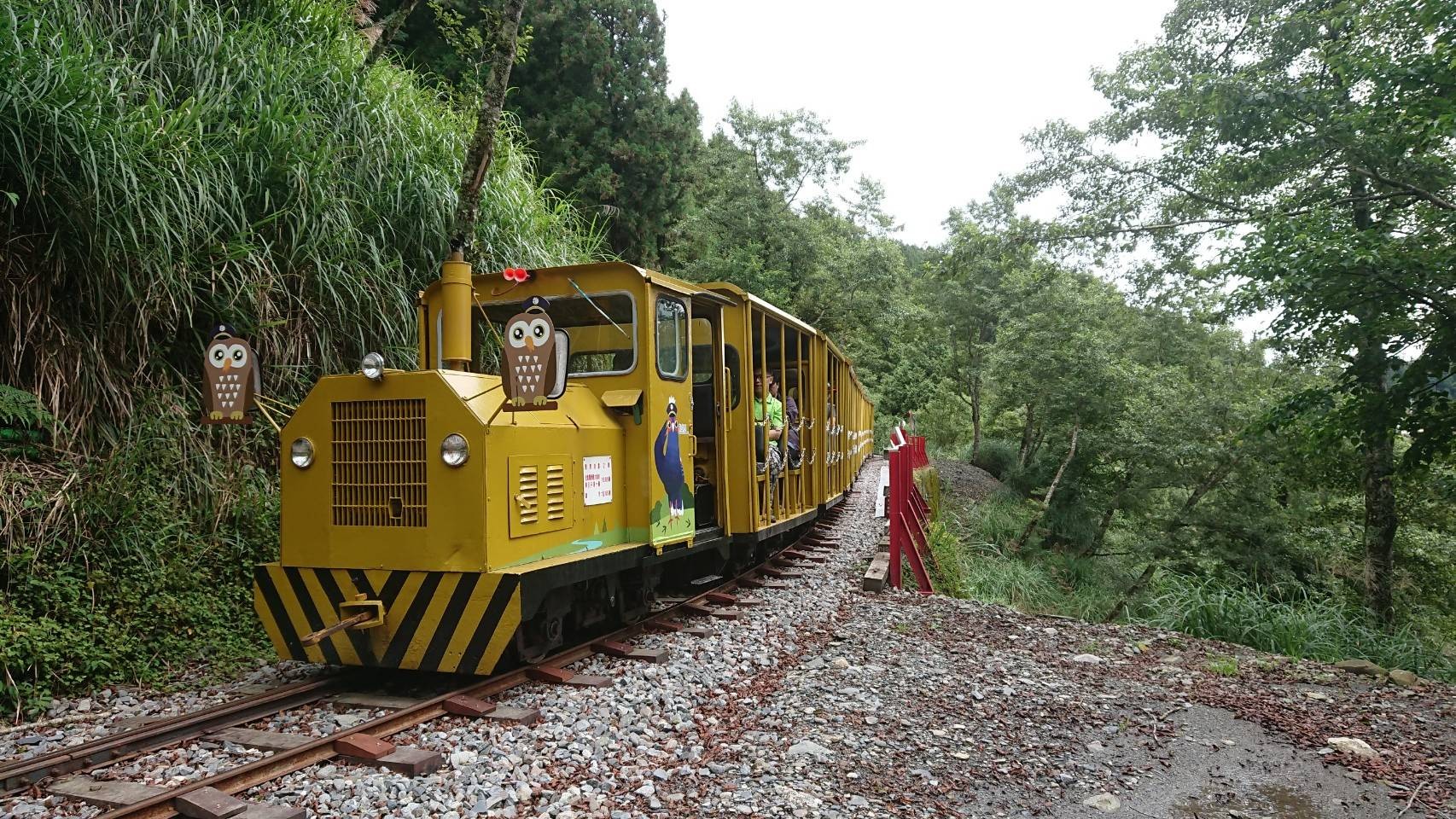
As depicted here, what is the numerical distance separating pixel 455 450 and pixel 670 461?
1.87m

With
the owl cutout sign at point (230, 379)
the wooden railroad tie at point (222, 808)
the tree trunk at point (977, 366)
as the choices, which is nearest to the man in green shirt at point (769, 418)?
the owl cutout sign at point (230, 379)

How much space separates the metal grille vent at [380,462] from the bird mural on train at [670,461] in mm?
1709

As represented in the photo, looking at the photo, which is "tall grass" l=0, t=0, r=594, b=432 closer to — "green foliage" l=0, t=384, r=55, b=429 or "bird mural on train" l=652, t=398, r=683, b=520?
"green foliage" l=0, t=384, r=55, b=429

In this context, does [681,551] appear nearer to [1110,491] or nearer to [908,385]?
[1110,491]

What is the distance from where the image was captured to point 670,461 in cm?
583

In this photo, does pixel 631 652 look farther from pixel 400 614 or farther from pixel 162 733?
pixel 162 733

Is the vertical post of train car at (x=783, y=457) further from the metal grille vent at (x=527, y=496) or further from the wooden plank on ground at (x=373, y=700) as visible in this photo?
the wooden plank on ground at (x=373, y=700)

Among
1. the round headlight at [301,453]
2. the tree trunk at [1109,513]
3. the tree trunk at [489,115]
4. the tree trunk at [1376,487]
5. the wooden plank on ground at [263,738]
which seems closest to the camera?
the wooden plank on ground at [263,738]

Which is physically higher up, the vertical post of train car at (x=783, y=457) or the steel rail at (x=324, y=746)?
the vertical post of train car at (x=783, y=457)

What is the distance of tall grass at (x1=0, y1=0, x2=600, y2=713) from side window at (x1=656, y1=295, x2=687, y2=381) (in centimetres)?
297

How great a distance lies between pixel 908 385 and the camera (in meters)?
36.6

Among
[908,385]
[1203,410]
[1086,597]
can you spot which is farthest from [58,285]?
[908,385]

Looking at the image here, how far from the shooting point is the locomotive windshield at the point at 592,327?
566 cm

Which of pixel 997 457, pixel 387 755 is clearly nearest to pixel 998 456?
pixel 997 457
